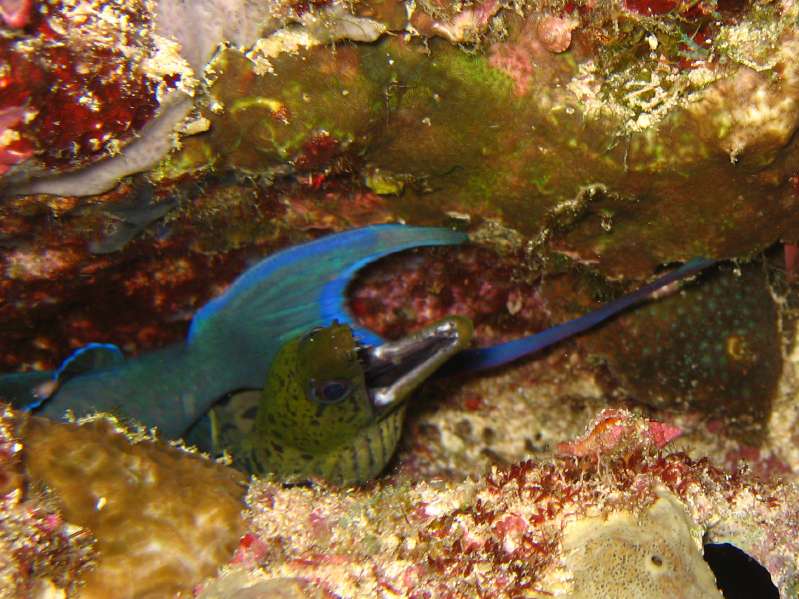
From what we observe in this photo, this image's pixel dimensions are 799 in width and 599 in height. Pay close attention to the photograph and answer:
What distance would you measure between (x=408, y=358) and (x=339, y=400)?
1.27ft

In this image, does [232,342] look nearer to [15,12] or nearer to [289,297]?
[289,297]

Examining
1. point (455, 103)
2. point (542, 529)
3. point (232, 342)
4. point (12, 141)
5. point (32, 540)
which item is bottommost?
point (32, 540)

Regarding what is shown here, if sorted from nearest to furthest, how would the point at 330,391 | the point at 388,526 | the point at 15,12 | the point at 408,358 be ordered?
Result: the point at 15,12 → the point at 388,526 → the point at 330,391 → the point at 408,358

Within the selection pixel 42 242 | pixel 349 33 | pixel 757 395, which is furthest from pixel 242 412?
pixel 757 395

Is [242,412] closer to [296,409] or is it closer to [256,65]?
[296,409]

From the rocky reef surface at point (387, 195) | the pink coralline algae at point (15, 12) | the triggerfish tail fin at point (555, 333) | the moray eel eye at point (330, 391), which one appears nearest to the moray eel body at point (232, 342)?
the rocky reef surface at point (387, 195)

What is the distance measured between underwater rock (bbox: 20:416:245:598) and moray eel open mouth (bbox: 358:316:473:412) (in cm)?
92

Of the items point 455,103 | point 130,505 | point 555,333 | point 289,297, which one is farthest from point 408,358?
point 130,505

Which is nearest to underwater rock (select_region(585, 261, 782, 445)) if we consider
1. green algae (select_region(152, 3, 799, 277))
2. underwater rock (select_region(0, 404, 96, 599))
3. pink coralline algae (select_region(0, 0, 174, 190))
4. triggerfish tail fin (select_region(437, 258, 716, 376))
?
triggerfish tail fin (select_region(437, 258, 716, 376))

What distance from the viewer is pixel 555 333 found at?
126 inches

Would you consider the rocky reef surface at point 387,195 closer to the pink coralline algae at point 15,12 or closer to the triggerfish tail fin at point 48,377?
the pink coralline algae at point 15,12

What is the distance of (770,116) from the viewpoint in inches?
76.3

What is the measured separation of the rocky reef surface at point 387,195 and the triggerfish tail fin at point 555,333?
0.43 ft

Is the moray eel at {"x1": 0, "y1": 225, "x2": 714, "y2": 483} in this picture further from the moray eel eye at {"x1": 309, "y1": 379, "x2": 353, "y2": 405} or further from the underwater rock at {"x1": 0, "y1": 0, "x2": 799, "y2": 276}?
the underwater rock at {"x1": 0, "y1": 0, "x2": 799, "y2": 276}
